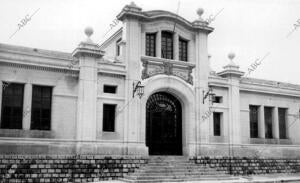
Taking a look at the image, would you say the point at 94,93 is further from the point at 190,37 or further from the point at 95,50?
the point at 190,37

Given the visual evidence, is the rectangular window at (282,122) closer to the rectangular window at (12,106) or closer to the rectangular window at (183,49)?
the rectangular window at (183,49)

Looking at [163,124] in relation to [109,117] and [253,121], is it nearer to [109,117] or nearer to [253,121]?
[109,117]

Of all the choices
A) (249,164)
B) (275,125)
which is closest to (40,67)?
(249,164)

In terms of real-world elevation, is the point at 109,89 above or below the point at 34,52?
below

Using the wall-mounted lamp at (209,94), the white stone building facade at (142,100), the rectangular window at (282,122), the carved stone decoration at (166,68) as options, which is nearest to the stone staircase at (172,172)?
the white stone building facade at (142,100)

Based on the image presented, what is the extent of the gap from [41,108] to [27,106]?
2.49ft

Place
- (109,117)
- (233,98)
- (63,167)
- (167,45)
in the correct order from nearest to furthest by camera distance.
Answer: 1. (63,167)
2. (109,117)
3. (167,45)
4. (233,98)

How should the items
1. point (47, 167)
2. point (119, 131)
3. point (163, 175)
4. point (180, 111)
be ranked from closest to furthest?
point (47, 167) < point (163, 175) < point (119, 131) < point (180, 111)

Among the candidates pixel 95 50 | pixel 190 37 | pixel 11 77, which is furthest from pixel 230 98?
pixel 11 77

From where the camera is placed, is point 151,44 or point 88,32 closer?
point 88,32

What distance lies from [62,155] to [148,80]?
22.3 feet

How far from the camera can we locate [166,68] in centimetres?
2391

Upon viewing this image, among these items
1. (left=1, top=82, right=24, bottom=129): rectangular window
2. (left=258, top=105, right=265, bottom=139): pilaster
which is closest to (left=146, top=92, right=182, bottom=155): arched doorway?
(left=258, top=105, right=265, bottom=139): pilaster

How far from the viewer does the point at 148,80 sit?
23.2m
